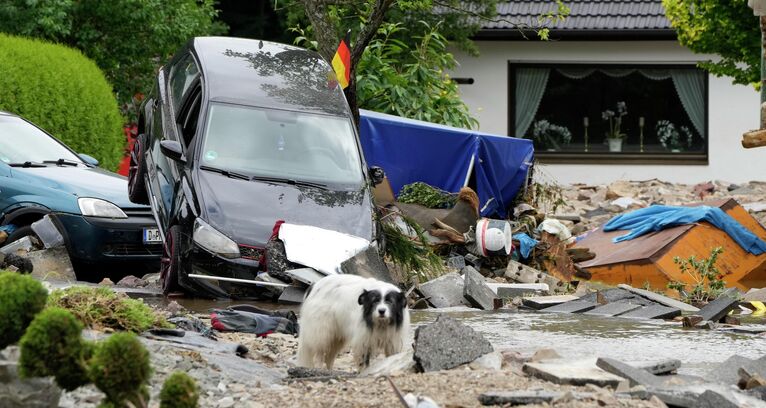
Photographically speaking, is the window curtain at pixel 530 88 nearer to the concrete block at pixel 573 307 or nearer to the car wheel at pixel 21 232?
the concrete block at pixel 573 307

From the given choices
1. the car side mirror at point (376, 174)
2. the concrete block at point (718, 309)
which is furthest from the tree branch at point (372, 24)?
the concrete block at point (718, 309)

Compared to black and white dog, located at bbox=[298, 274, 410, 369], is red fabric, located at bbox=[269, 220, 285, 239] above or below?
above

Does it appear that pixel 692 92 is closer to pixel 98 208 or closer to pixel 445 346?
pixel 98 208

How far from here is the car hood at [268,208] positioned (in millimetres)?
11414

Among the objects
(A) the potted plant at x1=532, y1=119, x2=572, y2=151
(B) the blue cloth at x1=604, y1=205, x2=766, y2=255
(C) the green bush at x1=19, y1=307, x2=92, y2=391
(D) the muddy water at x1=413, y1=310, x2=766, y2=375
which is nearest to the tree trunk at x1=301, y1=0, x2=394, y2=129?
(B) the blue cloth at x1=604, y1=205, x2=766, y2=255

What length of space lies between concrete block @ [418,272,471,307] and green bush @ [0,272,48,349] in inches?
263

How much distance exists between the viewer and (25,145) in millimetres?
13961

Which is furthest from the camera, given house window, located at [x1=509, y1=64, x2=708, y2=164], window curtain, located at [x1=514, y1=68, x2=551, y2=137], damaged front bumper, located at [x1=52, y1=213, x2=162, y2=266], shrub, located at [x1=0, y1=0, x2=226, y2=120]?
window curtain, located at [x1=514, y1=68, x2=551, y2=137]

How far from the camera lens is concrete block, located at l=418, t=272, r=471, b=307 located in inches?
477

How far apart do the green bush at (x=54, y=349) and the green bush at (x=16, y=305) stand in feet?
0.84

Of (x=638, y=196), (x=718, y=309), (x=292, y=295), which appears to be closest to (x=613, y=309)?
(x=718, y=309)

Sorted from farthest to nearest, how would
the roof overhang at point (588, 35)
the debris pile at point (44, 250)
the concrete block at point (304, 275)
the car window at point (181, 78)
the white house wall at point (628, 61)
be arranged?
the white house wall at point (628, 61) → the roof overhang at point (588, 35) → the car window at point (181, 78) → the debris pile at point (44, 250) → the concrete block at point (304, 275)

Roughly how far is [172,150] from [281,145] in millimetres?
1115

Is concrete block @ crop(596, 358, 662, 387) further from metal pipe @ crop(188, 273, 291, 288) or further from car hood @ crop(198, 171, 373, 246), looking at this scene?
car hood @ crop(198, 171, 373, 246)
